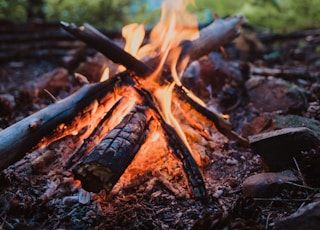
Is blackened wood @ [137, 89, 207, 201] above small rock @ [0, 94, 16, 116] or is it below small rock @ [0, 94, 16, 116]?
below

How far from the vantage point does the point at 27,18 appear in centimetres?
768

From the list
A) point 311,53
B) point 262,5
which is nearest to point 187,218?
point 311,53

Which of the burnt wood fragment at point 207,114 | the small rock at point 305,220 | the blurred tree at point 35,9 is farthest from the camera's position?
the blurred tree at point 35,9

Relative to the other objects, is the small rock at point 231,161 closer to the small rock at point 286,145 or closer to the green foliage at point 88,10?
the small rock at point 286,145

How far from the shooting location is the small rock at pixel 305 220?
6.07ft

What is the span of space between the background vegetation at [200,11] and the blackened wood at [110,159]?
583 cm

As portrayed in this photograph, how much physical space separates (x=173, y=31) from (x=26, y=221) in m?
2.56

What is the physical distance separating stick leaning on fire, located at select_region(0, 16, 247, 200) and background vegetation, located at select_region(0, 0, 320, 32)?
5014mm

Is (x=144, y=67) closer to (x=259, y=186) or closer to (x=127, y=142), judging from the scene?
(x=127, y=142)

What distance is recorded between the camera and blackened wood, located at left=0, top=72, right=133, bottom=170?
8.30 feet

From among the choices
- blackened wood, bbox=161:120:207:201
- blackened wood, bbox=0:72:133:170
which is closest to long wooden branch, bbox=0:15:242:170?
blackened wood, bbox=0:72:133:170

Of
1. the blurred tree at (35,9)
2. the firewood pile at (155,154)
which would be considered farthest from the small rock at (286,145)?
the blurred tree at (35,9)

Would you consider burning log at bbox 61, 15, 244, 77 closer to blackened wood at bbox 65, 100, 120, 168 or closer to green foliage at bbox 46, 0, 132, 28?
blackened wood at bbox 65, 100, 120, 168

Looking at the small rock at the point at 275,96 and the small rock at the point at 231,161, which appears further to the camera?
the small rock at the point at 275,96
